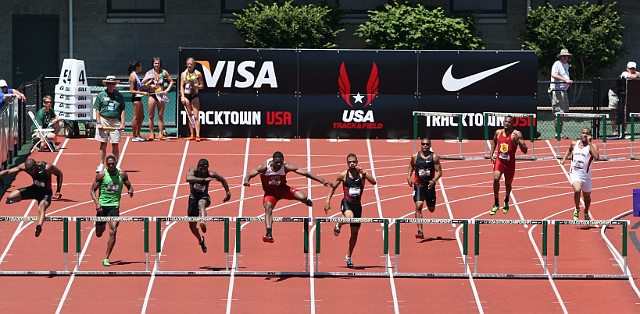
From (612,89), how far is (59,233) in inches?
577

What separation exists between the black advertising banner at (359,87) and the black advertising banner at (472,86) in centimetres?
39

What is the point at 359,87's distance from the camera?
2852cm

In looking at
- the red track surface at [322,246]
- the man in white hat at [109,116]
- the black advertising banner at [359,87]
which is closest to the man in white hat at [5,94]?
the red track surface at [322,246]

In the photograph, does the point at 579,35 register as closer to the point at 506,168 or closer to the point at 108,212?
the point at 506,168

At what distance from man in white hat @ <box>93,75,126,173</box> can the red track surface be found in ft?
3.16

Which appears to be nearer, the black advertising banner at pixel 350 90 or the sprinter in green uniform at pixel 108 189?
the sprinter in green uniform at pixel 108 189

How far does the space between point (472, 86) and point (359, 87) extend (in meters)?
2.56

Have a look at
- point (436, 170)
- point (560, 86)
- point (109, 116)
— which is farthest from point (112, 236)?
point (560, 86)

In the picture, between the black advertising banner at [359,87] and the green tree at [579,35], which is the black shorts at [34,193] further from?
the green tree at [579,35]

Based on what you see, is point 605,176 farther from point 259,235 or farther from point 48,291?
point 48,291

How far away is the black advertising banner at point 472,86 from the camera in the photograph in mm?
28562

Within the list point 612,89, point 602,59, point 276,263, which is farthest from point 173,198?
point 602,59

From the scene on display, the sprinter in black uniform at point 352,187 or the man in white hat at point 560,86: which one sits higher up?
the man in white hat at point 560,86

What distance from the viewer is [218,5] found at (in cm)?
3522
